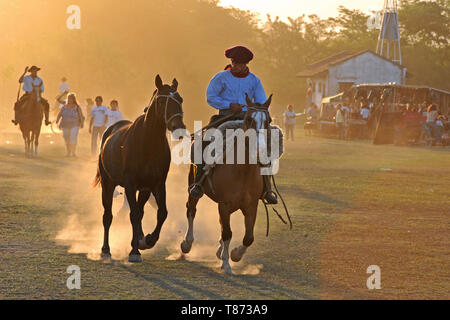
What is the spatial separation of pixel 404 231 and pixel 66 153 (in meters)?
16.4

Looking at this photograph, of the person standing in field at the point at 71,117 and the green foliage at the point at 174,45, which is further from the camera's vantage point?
the green foliage at the point at 174,45

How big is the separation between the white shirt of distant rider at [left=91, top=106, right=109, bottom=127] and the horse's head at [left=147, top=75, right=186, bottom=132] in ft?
49.7

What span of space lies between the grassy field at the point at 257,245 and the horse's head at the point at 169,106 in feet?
5.23

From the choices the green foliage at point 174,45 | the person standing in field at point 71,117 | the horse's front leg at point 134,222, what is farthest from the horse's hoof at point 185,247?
the green foliage at point 174,45

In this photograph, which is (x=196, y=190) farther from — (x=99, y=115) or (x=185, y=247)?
(x=99, y=115)

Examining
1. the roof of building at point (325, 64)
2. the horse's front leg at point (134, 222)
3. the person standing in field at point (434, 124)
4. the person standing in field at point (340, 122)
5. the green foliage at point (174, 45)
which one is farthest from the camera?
the roof of building at point (325, 64)

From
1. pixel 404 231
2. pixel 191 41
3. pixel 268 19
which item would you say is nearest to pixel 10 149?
pixel 404 231

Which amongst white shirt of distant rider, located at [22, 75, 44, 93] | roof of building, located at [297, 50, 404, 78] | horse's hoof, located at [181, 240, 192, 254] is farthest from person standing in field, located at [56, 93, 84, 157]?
roof of building, located at [297, 50, 404, 78]

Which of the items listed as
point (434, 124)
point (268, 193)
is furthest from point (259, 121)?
point (434, 124)

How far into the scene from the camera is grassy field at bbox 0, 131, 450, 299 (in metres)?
8.28

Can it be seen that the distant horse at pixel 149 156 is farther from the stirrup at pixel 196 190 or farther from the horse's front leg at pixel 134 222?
the stirrup at pixel 196 190

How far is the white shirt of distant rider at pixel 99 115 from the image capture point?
80.5 ft

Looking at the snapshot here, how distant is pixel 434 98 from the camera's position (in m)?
45.7
